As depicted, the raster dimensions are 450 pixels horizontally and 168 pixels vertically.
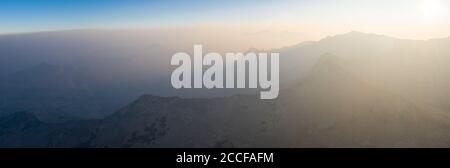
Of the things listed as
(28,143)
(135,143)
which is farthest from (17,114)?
(135,143)

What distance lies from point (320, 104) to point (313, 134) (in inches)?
413

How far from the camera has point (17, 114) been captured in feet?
515

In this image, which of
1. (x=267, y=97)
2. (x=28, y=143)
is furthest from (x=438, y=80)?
(x=28, y=143)

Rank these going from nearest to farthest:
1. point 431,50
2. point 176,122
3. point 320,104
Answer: point 320,104
point 176,122
point 431,50

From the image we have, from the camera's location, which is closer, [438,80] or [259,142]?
[259,142]

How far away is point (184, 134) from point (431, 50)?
368ft

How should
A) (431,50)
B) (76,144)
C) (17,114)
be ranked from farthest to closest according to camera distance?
(431,50) → (17,114) → (76,144)

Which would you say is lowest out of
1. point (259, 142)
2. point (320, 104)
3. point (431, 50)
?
point (259, 142)

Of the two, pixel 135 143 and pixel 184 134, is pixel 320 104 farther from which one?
pixel 135 143

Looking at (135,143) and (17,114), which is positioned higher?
(17,114)

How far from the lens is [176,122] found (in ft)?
315

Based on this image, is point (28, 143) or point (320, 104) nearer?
point (320, 104)

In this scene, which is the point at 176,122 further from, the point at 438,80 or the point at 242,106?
the point at 438,80
